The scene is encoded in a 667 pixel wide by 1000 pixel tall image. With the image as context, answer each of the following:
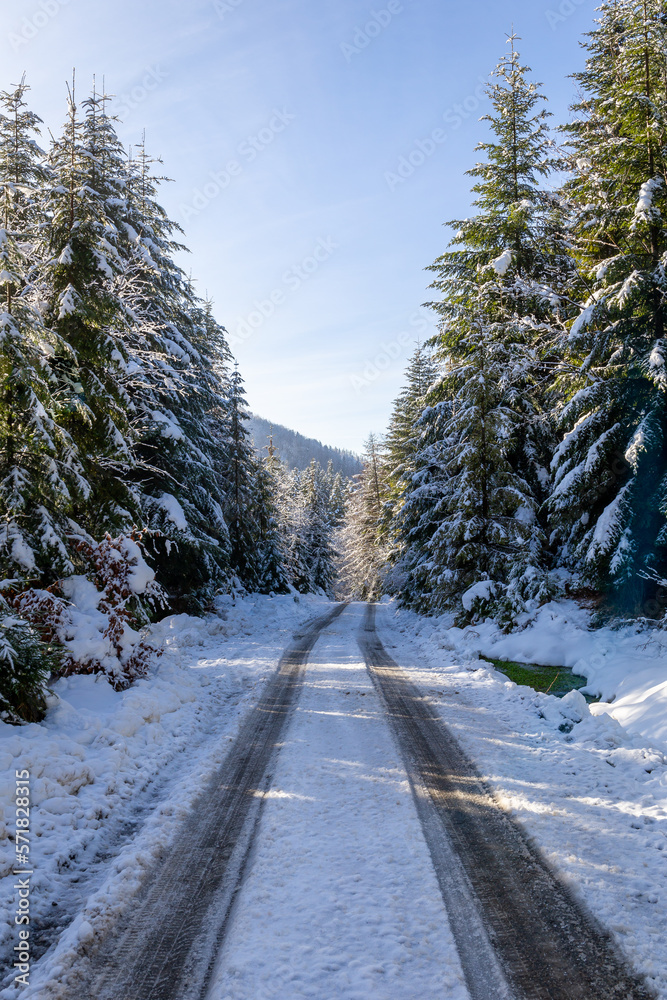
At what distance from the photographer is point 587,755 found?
21.2ft

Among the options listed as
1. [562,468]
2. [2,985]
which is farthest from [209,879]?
[562,468]

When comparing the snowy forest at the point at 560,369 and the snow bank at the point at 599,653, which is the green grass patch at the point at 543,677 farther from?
the snowy forest at the point at 560,369

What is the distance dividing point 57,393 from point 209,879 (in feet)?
27.8

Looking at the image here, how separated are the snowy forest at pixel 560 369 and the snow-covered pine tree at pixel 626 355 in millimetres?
41

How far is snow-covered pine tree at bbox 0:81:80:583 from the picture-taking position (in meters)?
7.58

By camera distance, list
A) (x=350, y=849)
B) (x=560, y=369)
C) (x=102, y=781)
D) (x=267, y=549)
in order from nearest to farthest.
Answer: (x=350, y=849), (x=102, y=781), (x=560, y=369), (x=267, y=549)

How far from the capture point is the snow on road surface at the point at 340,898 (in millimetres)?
3109

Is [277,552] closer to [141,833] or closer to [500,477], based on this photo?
[500,477]

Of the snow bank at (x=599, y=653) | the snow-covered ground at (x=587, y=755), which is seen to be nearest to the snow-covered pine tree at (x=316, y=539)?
the snow bank at (x=599, y=653)

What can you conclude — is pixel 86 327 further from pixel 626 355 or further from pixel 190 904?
pixel 626 355

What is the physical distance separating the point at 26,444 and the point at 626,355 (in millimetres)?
12107

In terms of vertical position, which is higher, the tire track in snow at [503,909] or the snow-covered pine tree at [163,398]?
the snow-covered pine tree at [163,398]

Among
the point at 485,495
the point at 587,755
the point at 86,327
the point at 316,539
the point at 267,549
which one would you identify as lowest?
the point at 587,755

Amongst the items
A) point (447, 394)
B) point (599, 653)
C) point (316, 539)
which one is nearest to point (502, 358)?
point (447, 394)
